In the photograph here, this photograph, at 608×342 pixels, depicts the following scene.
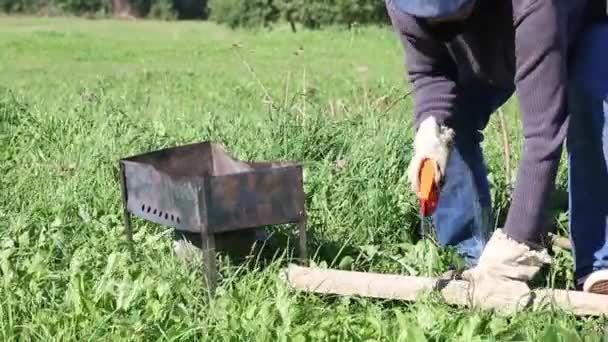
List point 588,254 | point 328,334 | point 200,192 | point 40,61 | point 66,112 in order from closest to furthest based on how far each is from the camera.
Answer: point 328,334
point 200,192
point 588,254
point 66,112
point 40,61

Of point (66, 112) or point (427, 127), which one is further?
point (66, 112)

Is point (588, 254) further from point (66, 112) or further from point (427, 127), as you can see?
point (66, 112)

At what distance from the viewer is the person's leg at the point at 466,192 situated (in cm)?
375

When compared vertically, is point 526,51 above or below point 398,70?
above

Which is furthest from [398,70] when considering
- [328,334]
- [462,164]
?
[328,334]

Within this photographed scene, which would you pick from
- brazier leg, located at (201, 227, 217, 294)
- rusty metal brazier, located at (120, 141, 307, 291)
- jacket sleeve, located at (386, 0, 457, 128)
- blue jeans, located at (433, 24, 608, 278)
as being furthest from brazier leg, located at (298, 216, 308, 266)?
blue jeans, located at (433, 24, 608, 278)

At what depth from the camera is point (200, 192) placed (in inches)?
121

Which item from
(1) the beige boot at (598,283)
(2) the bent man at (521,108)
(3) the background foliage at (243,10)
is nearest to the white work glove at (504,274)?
(2) the bent man at (521,108)

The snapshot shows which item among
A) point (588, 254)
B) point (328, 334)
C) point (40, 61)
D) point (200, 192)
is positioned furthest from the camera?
point (40, 61)

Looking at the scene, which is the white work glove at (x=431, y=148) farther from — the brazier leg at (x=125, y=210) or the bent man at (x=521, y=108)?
the brazier leg at (x=125, y=210)

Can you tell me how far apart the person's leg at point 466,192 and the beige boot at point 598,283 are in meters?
0.64

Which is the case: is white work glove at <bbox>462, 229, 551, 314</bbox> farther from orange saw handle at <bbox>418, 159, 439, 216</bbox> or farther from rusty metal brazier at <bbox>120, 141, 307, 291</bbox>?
rusty metal brazier at <bbox>120, 141, 307, 291</bbox>

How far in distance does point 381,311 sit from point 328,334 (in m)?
0.34

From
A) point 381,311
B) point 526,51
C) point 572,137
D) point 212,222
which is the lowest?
point 381,311
